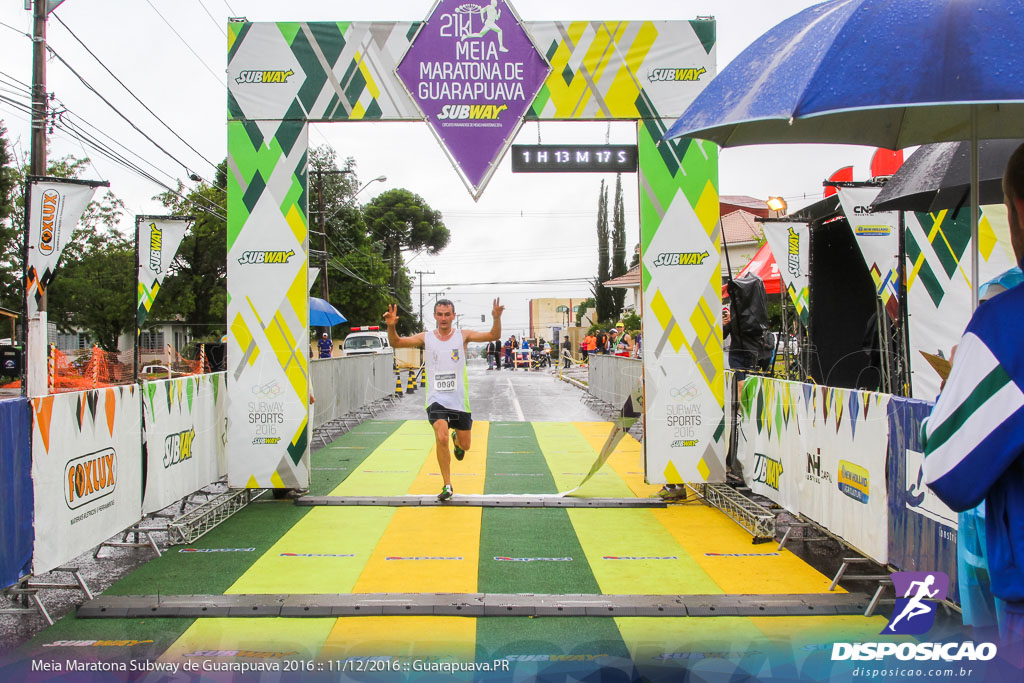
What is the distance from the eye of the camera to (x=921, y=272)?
8367mm

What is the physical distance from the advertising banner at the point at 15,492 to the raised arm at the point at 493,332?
4264mm

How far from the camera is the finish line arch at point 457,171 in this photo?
812 cm

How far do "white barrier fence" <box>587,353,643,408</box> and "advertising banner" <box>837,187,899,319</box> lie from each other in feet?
18.0

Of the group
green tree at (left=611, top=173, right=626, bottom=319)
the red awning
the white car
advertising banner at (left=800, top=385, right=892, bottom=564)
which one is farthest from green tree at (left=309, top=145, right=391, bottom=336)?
advertising banner at (left=800, top=385, right=892, bottom=564)

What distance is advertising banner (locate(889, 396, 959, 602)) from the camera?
4.44 meters

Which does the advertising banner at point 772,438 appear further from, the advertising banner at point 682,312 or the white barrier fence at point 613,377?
the white barrier fence at point 613,377

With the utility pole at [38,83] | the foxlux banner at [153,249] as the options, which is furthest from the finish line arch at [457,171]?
the utility pole at [38,83]

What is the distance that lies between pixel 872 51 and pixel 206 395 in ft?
22.9

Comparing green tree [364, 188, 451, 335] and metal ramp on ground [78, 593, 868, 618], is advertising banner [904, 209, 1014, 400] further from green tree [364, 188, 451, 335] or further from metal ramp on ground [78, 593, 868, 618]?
green tree [364, 188, 451, 335]

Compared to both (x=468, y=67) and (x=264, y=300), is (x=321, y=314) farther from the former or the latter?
(x=468, y=67)

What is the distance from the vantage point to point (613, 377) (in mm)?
18906

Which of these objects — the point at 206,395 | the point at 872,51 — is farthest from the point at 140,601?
the point at 872,51

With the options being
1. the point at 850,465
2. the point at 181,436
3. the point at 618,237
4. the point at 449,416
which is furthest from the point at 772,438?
the point at 618,237

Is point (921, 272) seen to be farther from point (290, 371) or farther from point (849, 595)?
point (290, 371)
